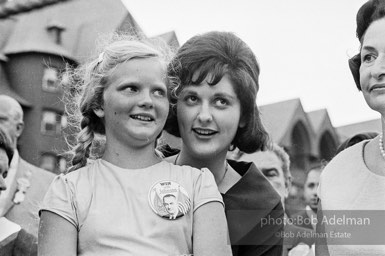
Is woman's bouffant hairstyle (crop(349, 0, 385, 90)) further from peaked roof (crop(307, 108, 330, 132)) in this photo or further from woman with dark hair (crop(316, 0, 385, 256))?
peaked roof (crop(307, 108, 330, 132))

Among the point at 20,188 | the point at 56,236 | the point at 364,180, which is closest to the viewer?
the point at 56,236

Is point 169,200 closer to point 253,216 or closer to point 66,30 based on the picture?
point 253,216

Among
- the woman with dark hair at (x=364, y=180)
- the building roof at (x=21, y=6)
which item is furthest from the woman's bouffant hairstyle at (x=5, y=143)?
the building roof at (x=21, y=6)

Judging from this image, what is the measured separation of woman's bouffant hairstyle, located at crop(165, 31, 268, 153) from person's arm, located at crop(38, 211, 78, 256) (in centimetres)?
74

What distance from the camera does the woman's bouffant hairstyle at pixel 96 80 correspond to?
2.29 metres

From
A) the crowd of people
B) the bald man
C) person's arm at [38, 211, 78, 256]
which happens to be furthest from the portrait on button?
the bald man

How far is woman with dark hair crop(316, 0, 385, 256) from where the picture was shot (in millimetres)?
2238

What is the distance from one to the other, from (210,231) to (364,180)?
71cm

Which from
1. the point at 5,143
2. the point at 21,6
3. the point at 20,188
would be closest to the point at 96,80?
the point at 5,143

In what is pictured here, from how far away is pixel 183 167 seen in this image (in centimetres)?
225

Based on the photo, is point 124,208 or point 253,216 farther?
point 253,216

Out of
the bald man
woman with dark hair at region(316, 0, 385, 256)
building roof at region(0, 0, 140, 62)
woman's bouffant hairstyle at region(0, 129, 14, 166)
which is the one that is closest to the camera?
woman with dark hair at region(316, 0, 385, 256)

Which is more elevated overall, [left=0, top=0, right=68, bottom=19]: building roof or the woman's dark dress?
[left=0, top=0, right=68, bottom=19]: building roof

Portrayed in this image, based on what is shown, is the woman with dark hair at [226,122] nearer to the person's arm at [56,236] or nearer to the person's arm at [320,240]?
the person's arm at [320,240]
